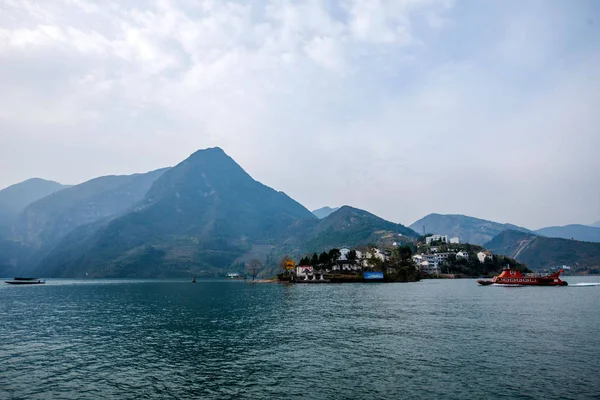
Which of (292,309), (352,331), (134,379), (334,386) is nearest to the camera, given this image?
(334,386)

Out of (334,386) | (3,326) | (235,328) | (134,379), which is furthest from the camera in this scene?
(3,326)

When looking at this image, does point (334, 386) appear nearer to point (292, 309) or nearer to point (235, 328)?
point (235, 328)

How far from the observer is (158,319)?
83.9m

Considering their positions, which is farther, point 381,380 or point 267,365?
point 267,365

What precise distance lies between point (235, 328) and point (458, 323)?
1613 inches

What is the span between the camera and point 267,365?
43.5 meters

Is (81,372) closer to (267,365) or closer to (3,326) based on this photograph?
(267,365)

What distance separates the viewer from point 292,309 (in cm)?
9812

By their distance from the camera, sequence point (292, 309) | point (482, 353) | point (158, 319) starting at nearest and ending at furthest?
point (482, 353) → point (158, 319) → point (292, 309)

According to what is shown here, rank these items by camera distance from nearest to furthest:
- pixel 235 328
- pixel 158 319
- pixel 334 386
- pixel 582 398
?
pixel 582 398 < pixel 334 386 < pixel 235 328 < pixel 158 319

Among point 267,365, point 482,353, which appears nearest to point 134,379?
point 267,365

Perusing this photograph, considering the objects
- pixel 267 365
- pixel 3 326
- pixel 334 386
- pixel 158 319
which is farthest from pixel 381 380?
pixel 3 326

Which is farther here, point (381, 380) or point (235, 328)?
point (235, 328)

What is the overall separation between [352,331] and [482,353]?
2209cm
